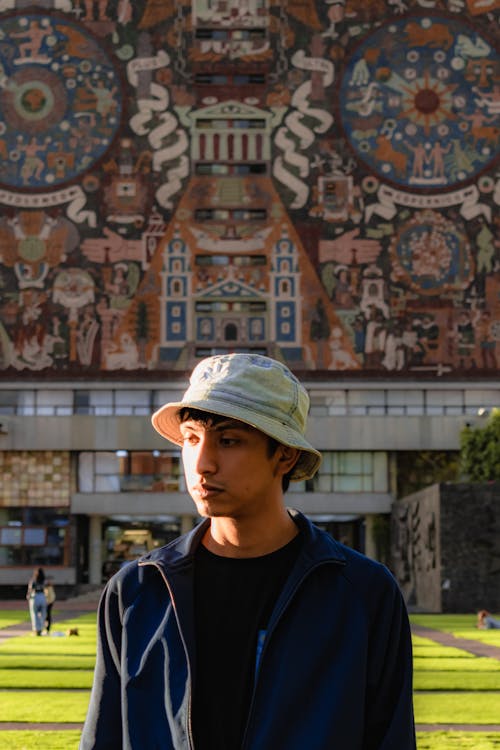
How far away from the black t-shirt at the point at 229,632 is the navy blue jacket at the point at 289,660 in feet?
0.21

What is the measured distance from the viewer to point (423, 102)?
5888 centimetres

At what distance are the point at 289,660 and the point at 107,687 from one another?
589 millimetres

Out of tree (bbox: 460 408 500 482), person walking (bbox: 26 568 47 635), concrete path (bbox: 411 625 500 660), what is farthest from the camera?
tree (bbox: 460 408 500 482)

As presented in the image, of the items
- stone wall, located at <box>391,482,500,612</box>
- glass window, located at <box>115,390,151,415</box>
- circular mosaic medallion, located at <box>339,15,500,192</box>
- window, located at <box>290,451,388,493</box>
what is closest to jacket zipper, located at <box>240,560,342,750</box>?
stone wall, located at <box>391,482,500,612</box>

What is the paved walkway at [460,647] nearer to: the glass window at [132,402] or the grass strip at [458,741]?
the grass strip at [458,741]

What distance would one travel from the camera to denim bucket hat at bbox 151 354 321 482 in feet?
11.8

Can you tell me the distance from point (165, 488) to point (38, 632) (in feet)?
108

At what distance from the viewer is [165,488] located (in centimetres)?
5888

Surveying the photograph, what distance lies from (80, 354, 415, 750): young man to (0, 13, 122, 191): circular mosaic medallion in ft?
185

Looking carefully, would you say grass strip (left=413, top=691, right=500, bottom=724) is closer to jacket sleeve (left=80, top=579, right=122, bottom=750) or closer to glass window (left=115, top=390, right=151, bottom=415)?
jacket sleeve (left=80, top=579, right=122, bottom=750)

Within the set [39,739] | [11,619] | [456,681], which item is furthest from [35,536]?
[39,739]

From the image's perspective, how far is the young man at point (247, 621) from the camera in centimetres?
343

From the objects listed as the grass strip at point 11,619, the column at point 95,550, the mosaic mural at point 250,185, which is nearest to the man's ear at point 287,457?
the grass strip at point 11,619

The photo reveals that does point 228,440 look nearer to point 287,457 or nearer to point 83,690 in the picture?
point 287,457
